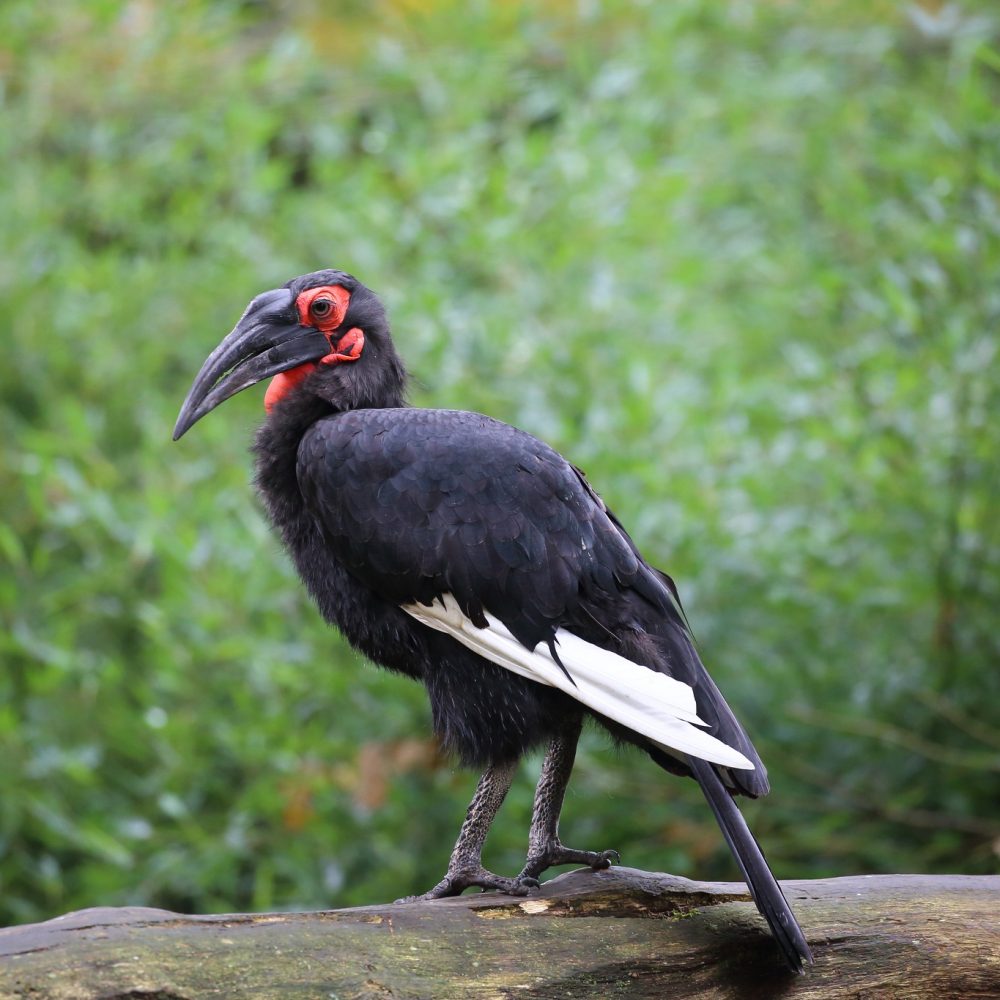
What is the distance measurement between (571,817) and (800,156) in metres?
2.34

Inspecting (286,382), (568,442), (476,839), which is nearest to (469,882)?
(476,839)

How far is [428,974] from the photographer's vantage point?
1957 mm

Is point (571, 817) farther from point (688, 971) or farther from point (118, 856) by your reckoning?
point (688, 971)

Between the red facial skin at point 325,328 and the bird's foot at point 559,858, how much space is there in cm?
93

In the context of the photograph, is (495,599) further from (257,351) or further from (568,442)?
(568,442)

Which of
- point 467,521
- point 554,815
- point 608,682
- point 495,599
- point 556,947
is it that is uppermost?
point 467,521

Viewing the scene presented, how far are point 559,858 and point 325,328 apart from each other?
102 centimetres

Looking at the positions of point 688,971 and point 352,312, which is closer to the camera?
point 688,971

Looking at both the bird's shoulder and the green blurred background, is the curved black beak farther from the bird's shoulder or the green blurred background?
the green blurred background

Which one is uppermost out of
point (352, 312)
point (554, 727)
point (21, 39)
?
point (21, 39)

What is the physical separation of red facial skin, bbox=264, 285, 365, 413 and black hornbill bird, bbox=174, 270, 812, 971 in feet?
0.05

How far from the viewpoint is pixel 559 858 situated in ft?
7.61

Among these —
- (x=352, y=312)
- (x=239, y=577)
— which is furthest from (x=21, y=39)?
(x=352, y=312)

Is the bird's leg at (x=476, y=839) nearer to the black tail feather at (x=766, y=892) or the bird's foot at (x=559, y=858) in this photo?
the bird's foot at (x=559, y=858)
